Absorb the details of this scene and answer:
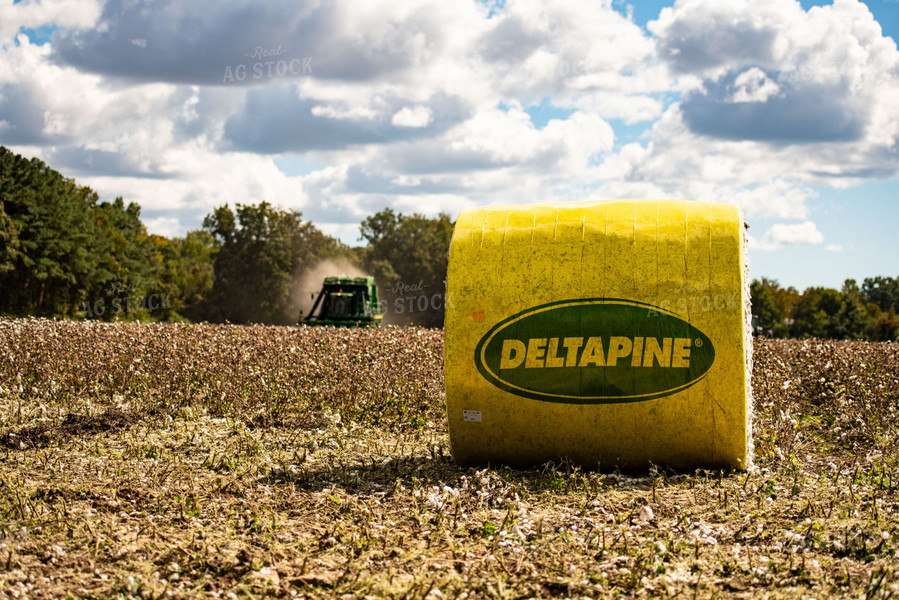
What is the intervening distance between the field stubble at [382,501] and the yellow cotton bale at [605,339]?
39cm

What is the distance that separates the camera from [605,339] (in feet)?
23.3

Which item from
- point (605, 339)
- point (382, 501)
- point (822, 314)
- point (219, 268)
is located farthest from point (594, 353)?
point (822, 314)

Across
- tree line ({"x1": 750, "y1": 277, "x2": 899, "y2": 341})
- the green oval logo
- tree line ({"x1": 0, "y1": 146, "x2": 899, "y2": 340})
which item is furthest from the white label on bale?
tree line ({"x1": 750, "y1": 277, "x2": 899, "y2": 341})

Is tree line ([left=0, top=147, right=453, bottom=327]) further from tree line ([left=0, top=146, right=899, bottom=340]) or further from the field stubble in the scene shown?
the field stubble

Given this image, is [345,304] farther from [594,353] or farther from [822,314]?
[822,314]

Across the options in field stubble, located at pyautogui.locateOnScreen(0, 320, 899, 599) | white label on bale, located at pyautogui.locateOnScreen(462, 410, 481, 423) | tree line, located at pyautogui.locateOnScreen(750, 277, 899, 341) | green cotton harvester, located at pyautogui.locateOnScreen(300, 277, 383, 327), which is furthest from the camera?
tree line, located at pyautogui.locateOnScreen(750, 277, 899, 341)

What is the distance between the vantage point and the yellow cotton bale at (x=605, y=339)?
7.01 metres

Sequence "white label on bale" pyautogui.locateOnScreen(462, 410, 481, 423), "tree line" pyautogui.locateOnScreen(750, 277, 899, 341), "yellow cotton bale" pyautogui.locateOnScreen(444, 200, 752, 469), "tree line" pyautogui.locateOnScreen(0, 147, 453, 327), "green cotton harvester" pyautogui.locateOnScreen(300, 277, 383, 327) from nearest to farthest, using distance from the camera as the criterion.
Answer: "yellow cotton bale" pyautogui.locateOnScreen(444, 200, 752, 469) < "white label on bale" pyautogui.locateOnScreen(462, 410, 481, 423) < "green cotton harvester" pyautogui.locateOnScreen(300, 277, 383, 327) < "tree line" pyautogui.locateOnScreen(0, 147, 453, 327) < "tree line" pyautogui.locateOnScreen(750, 277, 899, 341)

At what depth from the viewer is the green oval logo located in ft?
23.1

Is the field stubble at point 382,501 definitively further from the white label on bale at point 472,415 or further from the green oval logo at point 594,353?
the green oval logo at point 594,353

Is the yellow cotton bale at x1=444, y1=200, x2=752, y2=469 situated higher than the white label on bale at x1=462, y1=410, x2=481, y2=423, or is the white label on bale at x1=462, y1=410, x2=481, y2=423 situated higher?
the yellow cotton bale at x1=444, y1=200, x2=752, y2=469

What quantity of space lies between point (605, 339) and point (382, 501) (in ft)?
8.10

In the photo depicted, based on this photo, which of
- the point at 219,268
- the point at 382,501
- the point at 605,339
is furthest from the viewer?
the point at 219,268

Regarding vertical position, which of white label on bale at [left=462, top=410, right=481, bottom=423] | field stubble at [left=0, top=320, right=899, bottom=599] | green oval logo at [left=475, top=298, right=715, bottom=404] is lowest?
field stubble at [left=0, top=320, right=899, bottom=599]
